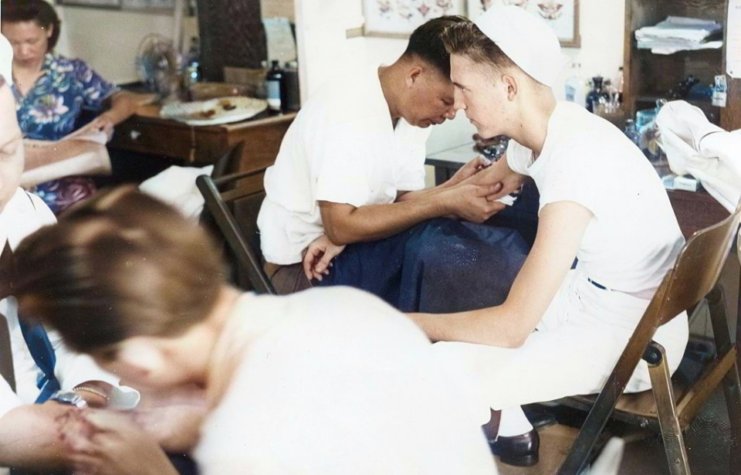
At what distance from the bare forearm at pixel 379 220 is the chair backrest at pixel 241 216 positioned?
0.42 ft

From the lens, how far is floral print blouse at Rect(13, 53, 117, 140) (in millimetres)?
1118

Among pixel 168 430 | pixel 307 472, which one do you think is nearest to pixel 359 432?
pixel 307 472

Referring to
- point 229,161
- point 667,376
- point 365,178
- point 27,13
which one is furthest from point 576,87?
point 27,13

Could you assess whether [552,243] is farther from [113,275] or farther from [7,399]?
[7,399]

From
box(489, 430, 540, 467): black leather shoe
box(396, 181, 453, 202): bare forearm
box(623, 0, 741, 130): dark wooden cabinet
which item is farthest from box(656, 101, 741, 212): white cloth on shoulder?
box(489, 430, 540, 467): black leather shoe

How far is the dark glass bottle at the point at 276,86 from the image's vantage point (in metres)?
1.24

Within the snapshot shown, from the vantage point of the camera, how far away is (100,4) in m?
1.12

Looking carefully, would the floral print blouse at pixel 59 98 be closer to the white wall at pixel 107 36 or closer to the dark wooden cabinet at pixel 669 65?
the white wall at pixel 107 36

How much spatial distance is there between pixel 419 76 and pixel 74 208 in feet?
1.93

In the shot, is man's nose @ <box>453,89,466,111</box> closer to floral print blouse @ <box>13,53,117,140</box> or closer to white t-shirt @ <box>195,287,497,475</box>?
white t-shirt @ <box>195,287,497,475</box>

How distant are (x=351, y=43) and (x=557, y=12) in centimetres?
34

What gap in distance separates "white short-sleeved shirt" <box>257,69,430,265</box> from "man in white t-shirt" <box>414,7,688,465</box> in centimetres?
15

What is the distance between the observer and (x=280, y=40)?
1236 millimetres

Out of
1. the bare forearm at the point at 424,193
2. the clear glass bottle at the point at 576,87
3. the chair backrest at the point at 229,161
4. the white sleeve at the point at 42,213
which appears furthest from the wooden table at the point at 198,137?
the clear glass bottle at the point at 576,87
